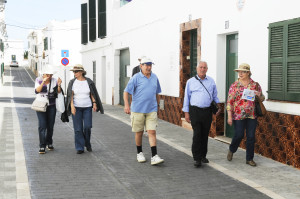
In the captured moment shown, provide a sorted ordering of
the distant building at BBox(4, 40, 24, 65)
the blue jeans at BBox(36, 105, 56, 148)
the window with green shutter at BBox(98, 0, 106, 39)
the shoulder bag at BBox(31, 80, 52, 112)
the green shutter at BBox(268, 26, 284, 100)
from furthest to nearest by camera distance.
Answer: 1. the distant building at BBox(4, 40, 24, 65)
2. the window with green shutter at BBox(98, 0, 106, 39)
3. the blue jeans at BBox(36, 105, 56, 148)
4. the shoulder bag at BBox(31, 80, 52, 112)
5. the green shutter at BBox(268, 26, 284, 100)

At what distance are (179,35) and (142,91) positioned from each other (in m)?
5.41

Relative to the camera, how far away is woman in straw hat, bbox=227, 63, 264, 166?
7.12 metres

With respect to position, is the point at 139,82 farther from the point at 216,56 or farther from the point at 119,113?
the point at 119,113

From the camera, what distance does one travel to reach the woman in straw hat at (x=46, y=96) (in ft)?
26.8

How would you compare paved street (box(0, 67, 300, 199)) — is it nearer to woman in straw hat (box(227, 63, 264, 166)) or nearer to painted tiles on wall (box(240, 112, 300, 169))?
painted tiles on wall (box(240, 112, 300, 169))

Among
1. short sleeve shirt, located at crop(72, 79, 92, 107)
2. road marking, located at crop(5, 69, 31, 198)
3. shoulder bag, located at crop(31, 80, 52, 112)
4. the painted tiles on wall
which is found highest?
short sleeve shirt, located at crop(72, 79, 92, 107)

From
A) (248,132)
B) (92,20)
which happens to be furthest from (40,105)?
(92,20)

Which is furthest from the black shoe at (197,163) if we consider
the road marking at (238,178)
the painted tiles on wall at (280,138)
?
the painted tiles on wall at (280,138)

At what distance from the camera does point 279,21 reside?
7582 millimetres

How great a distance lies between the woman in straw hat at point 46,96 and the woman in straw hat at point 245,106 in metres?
3.12

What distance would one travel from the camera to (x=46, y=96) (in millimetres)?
8219

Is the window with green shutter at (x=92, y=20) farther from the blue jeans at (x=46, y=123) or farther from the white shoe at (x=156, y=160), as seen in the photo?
the white shoe at (x=156, y=160)

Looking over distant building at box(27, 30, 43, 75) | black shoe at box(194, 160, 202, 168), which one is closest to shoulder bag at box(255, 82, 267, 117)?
black shoe at box(194, 160, 202, 168)

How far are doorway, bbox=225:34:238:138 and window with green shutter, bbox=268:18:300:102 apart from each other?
1.79 m
